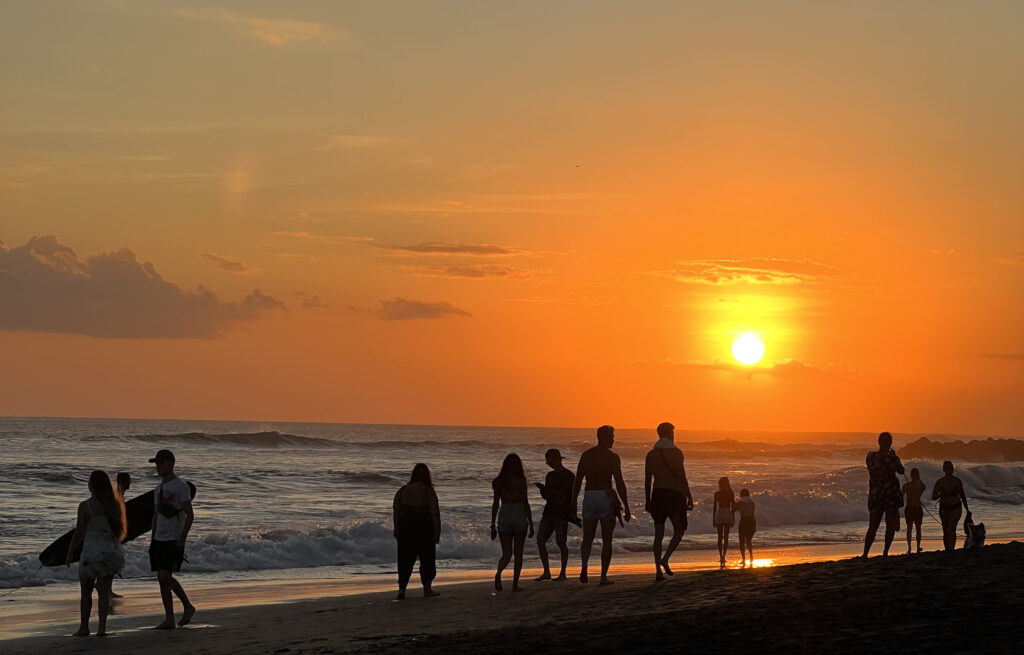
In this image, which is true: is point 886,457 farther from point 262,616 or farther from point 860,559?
point 262,616

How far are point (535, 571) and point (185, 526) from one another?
8.52 m

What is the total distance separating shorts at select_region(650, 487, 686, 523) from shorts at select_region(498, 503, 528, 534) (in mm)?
1636

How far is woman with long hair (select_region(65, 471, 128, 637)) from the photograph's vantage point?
36.8ft

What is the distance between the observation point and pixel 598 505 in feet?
44.1

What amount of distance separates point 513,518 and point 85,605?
5.09m

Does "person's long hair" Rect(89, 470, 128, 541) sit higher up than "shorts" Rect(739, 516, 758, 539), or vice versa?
"person's long hair" Rect(89, 470, 128, 541)

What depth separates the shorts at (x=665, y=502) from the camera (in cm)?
1356

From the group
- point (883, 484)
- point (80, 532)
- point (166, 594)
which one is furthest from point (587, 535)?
point (80, 532)

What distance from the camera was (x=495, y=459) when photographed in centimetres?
7444

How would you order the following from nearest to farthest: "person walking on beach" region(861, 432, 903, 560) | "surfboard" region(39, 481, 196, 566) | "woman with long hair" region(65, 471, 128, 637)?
"woman with long hair" region(65, 471, 128, 637) → "person walking on beach" region(861, 432, 903, 560) → "surfboard" region(39, 481, 196, 566)

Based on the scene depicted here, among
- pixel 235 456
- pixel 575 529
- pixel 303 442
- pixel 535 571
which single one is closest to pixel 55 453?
pixel 235 456

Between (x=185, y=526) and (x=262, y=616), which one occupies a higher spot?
(x=185, y=526)

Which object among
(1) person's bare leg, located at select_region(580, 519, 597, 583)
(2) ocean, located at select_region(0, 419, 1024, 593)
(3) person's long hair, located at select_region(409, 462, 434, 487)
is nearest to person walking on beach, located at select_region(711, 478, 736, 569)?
(2) ocean, located at select_region(0, 419, 1024, 593)

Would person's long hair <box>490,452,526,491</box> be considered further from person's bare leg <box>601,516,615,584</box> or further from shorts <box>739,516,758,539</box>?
shorts <box>739,516,758,539</box>
